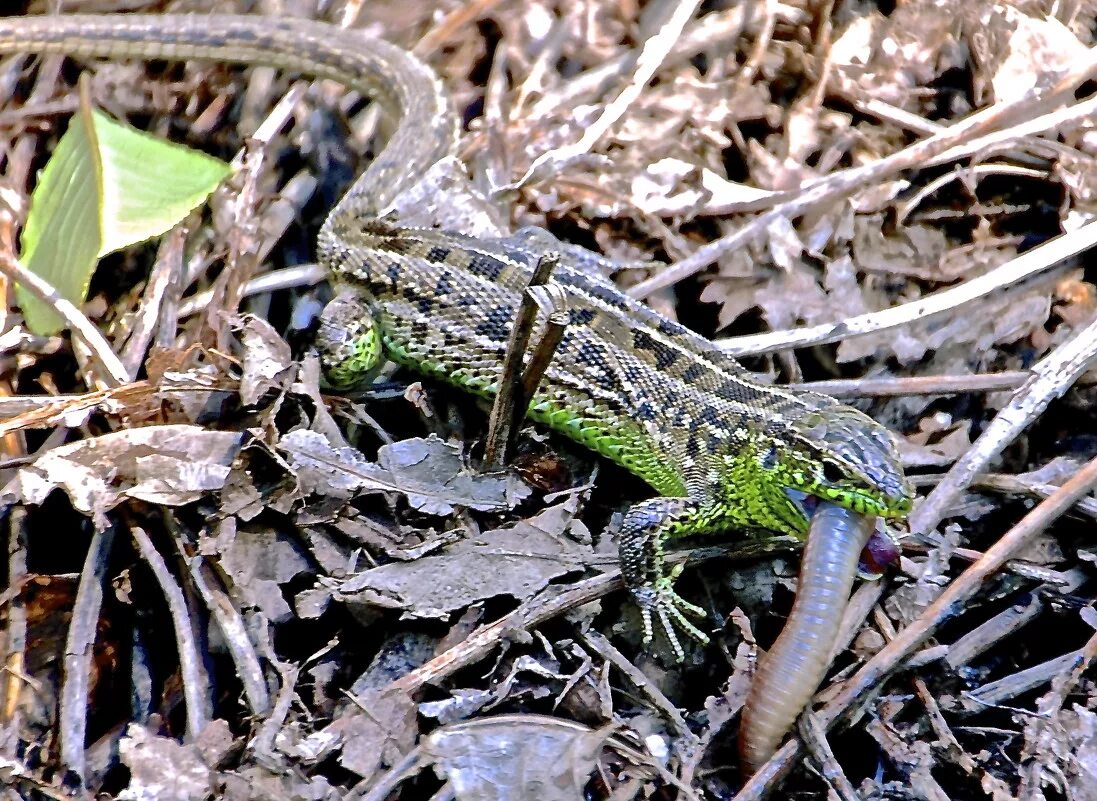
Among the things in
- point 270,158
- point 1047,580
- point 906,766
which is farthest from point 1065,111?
point 270,158

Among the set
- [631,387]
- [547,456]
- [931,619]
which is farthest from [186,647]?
[931,619]

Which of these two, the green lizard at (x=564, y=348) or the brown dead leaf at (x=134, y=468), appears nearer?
the brown dead leaf at (x=134, y=468)

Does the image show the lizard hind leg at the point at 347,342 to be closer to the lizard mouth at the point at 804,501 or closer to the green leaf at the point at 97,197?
the green leaf at the point at 97,197

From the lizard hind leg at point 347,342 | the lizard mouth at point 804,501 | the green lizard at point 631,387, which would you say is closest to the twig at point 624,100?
the green lizard at point 631,387

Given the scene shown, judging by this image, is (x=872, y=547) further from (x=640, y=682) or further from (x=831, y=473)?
(x=640, y=682)

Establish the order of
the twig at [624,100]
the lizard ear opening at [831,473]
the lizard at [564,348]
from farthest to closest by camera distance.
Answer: the twig at [624,100]
the lizard at [564,348]
the lizard ear opening at [831,473]
